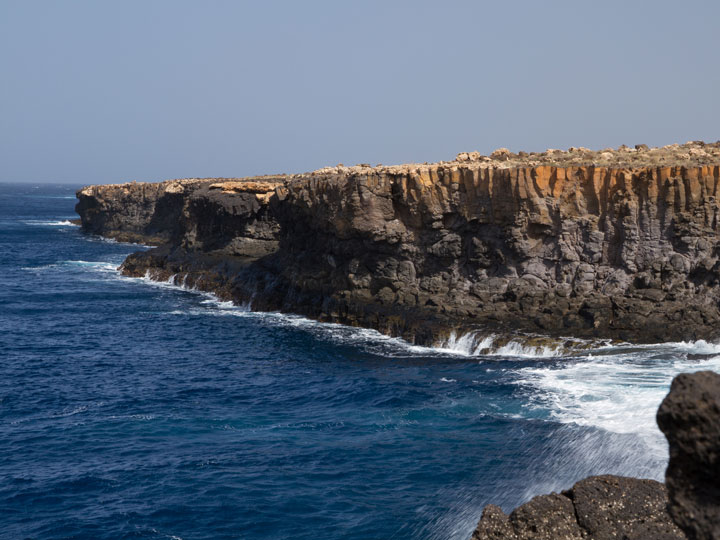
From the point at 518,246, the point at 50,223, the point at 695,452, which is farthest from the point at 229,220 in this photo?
the point at 50,223

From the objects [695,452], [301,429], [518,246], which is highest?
[518,246]

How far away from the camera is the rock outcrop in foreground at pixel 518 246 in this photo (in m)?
37.2

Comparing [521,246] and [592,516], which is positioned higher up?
[521,246]

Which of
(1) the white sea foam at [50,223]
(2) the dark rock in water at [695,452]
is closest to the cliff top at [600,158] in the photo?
(2) the dark rock in water at [695,452]

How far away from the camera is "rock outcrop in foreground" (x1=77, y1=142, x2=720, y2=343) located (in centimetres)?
3722

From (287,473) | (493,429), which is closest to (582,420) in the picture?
(493,429)

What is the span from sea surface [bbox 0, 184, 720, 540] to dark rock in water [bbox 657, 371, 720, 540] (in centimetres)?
1062

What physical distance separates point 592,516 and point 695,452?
6.07 metres

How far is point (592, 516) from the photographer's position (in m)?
14.6

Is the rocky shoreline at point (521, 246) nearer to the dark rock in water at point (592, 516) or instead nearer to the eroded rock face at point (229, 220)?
the eroded rock face at point (229, 220)

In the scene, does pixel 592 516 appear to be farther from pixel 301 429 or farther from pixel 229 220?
Answer: pixel 229 220

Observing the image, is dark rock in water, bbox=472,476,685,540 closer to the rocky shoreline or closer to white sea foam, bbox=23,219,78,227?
the rocky shoreline

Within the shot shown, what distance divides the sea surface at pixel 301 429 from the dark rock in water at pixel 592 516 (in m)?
4.72

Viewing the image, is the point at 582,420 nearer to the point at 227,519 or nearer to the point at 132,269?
the point at 227,519
